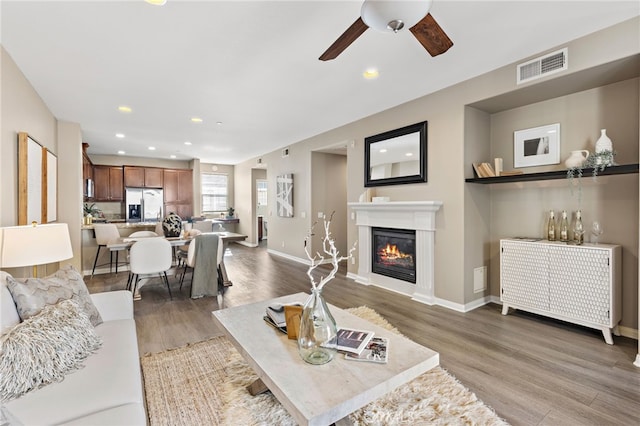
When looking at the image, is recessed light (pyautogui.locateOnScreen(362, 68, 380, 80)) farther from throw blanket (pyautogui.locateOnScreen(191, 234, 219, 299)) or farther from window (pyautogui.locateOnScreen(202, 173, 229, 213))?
window (pyautogui.locateOnScreen(202, 173, 229, 213))

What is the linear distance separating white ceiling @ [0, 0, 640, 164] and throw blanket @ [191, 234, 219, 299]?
1888mm

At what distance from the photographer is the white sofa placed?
1189 mm

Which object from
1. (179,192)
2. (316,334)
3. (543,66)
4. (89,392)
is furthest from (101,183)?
(543,66)

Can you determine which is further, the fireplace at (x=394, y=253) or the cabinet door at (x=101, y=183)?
the cabinet door at (x=101, y=183)

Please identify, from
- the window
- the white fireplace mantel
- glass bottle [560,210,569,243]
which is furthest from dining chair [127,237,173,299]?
the window

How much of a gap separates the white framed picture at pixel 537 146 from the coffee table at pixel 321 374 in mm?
2881

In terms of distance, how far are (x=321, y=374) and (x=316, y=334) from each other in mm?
177

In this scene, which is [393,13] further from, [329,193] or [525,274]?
[329,193]

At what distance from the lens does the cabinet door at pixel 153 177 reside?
8281 millimetres

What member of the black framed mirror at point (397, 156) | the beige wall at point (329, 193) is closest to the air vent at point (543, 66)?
the black framed mirror at point (397, 156)

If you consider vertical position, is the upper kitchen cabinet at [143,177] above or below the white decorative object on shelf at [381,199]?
above

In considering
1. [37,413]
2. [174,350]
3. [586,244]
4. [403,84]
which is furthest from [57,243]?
→ [586,244]

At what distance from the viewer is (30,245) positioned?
2121 mm

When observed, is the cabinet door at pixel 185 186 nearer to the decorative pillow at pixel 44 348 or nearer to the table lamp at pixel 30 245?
the table lamp at pixel 30 245
